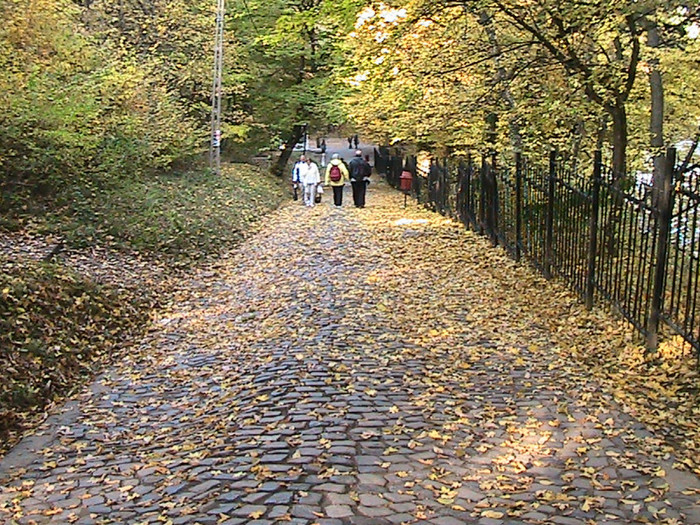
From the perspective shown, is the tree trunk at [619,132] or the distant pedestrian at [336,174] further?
the distant pedestrian at [336,174]

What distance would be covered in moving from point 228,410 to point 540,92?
28.0 feet

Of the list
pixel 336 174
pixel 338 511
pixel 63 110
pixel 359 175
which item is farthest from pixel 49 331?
pixel 336 174

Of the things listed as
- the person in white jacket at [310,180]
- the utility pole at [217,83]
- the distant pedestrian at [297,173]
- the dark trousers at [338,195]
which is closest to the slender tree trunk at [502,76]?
the dark trousers at [338,195]

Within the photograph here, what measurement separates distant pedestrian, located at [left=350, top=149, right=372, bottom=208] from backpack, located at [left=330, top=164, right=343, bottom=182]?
0.37 m

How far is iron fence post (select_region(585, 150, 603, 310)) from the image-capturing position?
8.52m

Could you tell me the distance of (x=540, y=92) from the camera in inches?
497

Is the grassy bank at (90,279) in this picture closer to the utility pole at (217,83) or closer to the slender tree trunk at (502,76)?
the utility pole at (217,83)

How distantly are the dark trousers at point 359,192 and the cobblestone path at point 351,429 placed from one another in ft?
43.8

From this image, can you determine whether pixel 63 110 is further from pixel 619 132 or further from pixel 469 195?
pixel 619 132

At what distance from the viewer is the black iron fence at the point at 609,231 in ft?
22.0

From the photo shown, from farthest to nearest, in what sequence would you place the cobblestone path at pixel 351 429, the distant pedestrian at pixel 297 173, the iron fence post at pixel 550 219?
the distant pedestrian at pixel 297 173, the iron fence post at pixel 550 219, the cobblestone path at pixel 351 429

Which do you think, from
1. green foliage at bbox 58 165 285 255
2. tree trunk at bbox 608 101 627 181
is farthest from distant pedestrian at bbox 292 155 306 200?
tree trunk at bbox 608 101 627 181

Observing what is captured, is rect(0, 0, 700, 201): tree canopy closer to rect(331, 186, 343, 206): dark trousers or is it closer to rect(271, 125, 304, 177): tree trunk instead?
rect(331, 186, 343, 206): dark trousers

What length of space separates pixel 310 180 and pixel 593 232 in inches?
665
